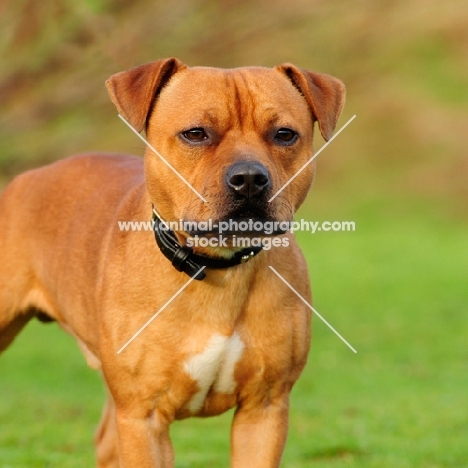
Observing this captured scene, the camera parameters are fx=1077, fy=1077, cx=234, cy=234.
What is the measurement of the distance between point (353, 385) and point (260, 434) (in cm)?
649

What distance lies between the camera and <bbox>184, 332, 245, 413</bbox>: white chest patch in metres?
5.02

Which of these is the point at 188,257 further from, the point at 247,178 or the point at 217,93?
the point at 217,93

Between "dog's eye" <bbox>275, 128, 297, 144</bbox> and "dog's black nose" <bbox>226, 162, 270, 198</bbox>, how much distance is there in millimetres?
412

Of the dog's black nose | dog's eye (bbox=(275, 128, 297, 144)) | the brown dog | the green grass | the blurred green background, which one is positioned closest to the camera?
the dog's black nose

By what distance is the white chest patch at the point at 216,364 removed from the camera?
502cm

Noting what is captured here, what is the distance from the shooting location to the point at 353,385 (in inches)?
456

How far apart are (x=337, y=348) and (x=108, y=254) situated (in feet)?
29.5

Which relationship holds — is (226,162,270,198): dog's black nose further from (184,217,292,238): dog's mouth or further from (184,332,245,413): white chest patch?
(184,332,245,413): white chest patch

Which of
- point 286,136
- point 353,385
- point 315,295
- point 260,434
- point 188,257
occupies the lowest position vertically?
point 315,295

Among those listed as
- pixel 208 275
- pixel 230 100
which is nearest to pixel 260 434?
pixel 208 275

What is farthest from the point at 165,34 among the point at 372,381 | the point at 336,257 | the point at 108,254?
the point at 336,257

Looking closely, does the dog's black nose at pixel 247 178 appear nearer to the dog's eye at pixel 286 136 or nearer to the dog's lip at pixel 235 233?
the dog's lip at pixel 235 233

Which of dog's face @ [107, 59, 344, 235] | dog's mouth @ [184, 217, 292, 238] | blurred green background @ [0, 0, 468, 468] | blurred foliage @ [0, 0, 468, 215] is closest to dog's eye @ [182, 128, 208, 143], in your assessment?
dog's face @ [107, 59, 344, 235]

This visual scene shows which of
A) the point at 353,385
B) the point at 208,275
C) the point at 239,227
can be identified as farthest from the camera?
the point at 353,385
